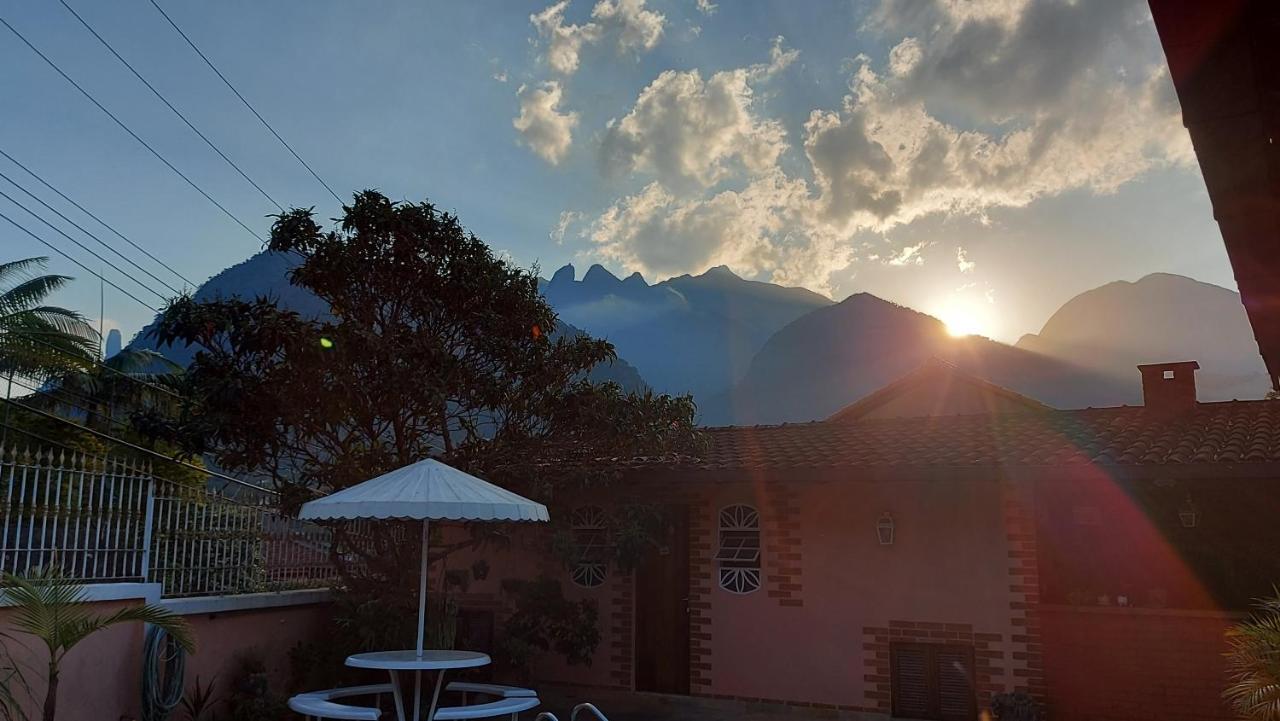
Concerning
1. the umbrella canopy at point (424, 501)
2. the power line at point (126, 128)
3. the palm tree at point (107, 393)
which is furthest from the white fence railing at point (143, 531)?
the palm tree at point (107, 393)

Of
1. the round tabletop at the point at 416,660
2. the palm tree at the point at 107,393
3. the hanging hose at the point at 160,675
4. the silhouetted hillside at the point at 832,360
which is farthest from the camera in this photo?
the silhouetted hillside at the point at 832,360

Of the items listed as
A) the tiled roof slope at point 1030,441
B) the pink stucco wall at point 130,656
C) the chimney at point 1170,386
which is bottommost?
the pink stucco wall at point 130,656

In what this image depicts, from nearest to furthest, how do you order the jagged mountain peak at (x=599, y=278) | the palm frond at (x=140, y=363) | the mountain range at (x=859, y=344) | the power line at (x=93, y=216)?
the power line at (x=93, y=216) < the palm frond at (x=140, y=363) < the mountain range at (x=859, y=344) < the jagged mountain peak at (x=599, y=278)

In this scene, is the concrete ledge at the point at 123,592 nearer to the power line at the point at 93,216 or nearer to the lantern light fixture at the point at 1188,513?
the power line at the point at 93,216

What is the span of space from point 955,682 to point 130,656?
7.77 m

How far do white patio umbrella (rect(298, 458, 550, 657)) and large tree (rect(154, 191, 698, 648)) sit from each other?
5.87 ft

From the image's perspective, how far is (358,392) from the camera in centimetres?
886

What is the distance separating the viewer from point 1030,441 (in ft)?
31.6

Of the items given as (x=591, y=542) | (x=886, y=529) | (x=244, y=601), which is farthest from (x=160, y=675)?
(x=886, y=529)

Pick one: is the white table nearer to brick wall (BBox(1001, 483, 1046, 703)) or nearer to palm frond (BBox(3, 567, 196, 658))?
palm frond (BBox(3, 567, 196, 658))

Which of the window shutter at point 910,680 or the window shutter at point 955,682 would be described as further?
the window shutter at point 910,680

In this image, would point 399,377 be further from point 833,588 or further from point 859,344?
point 859,344

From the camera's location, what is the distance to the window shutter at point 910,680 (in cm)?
927

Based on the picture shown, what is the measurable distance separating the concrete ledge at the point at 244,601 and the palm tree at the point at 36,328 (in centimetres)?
→ 838
